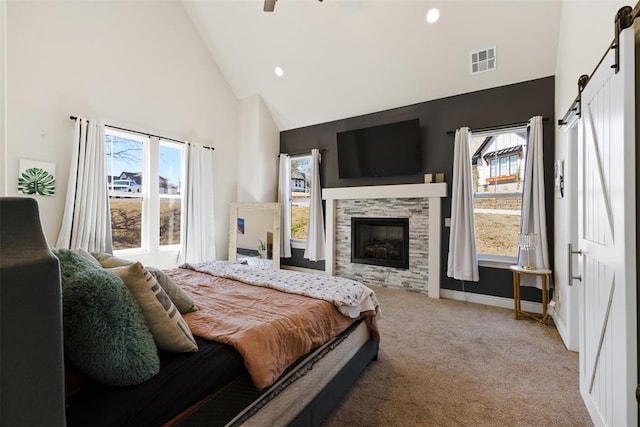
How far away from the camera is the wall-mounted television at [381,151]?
167 inches

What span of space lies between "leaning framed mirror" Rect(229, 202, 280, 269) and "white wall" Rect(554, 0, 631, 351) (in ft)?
12.9

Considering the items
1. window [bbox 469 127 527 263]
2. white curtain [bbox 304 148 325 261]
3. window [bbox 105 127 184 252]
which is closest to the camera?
window [bbox 469 127 527 263]

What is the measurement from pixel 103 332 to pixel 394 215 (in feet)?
13.1

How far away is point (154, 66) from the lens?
4137mm

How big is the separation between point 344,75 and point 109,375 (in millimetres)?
4404

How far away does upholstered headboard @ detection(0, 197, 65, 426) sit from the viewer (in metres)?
0.52

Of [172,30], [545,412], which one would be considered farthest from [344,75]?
[545,412]

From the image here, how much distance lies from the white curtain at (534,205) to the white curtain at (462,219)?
0.53 meters

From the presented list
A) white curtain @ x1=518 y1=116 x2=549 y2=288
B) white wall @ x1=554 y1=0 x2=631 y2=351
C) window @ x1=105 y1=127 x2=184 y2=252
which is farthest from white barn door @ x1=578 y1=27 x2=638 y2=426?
window @ x1=105 y1=127 x2=184 y2=252

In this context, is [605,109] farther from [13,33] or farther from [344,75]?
[13,33]

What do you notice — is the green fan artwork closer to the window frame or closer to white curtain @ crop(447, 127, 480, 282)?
the window frame

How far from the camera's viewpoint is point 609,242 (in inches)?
56.1

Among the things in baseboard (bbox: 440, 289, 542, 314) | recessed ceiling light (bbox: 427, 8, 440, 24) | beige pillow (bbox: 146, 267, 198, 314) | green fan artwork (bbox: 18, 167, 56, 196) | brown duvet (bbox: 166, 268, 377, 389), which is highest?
recessed ceiling light (bbox: 427, 8, 440, 24)

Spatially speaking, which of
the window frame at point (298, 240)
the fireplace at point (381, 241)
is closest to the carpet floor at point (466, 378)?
the fireplace at point (381, 241)
